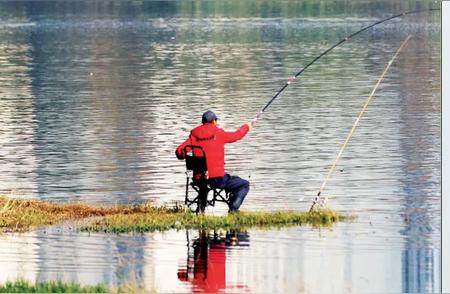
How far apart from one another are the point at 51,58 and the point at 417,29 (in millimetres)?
29223

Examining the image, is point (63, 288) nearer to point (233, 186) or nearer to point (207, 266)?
point (207, 266)

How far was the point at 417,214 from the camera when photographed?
23.6m

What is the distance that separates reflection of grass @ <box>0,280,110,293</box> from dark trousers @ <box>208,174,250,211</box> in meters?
5.32

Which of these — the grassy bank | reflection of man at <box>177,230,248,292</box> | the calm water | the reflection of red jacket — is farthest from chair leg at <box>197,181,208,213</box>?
the grassy bank

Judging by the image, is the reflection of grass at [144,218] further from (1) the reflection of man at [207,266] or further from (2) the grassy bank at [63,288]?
(2) the grassy bank at [63,288]

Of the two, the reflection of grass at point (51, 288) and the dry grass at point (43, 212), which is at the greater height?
the reflection of grass at point (51, 288)

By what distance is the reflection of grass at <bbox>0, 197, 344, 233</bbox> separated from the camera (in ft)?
70.8

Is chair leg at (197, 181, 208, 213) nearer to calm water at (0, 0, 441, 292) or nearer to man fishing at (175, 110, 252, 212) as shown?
Answer: man fishing at (175, 110, 252, 212)

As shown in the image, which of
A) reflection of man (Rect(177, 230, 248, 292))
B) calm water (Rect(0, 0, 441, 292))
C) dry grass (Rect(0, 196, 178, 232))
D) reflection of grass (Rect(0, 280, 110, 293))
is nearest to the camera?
reflection of grass (Rect(0, 280, 110, 293))

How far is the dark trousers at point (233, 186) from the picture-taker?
2177 cm

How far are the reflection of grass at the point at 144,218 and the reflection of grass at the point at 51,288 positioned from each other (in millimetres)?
4918

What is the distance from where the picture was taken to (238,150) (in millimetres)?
34594

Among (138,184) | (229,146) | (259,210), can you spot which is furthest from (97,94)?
(259,210)

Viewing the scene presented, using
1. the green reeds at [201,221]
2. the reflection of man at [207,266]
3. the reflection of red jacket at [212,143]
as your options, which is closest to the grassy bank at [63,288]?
the reflection of man at [207,266]
